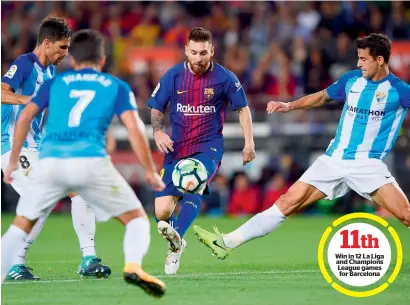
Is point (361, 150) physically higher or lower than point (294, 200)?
higher

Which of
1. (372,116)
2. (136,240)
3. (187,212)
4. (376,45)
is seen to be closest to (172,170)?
(187,212)

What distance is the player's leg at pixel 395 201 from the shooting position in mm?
10000

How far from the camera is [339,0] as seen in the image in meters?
22.2

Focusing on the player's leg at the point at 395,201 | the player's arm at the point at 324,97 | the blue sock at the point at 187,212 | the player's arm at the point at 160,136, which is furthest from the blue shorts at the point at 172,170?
the player's leg at the point at 395,201

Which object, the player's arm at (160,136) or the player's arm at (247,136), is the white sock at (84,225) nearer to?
the player's arm at (160,136)

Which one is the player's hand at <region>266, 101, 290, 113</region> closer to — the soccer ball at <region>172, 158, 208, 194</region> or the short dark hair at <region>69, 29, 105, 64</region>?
the soccer ball at <region>172, 158, 208, 194</region>

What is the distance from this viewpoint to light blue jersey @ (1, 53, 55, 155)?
33.3ft

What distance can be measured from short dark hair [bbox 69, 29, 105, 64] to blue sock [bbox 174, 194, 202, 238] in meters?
2.92

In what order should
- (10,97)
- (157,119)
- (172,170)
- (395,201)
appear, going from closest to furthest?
(10,97) → (395,201) → (172,170) → (157,119)

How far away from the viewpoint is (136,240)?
320 inches

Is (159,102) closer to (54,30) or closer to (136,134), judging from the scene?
(54,30)

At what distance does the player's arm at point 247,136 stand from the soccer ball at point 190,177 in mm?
473

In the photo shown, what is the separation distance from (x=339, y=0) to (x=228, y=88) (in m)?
11.8

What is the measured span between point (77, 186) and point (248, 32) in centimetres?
1440
